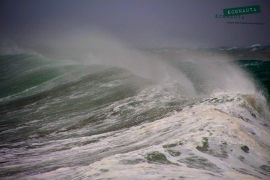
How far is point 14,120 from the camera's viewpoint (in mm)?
7203

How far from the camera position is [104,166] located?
146 inches

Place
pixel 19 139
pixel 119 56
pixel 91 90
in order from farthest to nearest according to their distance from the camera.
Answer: pixel 119 56 → pixel 91 90 → pixel 19 139

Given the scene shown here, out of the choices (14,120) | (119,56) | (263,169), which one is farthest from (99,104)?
(119,56)

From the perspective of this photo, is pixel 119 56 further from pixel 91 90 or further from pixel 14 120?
pixel 14 120

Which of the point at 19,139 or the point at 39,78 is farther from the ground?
the point at 39,78

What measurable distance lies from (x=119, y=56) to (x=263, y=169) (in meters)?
15.1

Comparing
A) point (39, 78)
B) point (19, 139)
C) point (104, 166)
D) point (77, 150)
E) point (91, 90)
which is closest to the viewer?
point (104, 166)

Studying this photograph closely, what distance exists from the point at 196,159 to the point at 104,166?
1.72 metres

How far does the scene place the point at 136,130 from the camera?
5.78 m

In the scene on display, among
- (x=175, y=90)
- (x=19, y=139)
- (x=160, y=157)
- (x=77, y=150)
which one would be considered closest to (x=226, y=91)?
(x=175, y=90)

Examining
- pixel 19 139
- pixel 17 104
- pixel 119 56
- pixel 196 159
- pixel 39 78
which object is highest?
pixel 119 56

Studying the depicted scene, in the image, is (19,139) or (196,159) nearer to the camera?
(196,159)

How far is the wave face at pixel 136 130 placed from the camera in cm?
386

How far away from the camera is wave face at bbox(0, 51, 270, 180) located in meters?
3.86
